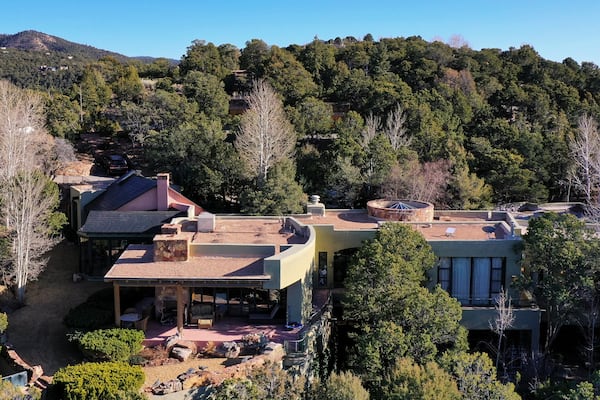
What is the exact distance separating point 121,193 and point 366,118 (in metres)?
28.7

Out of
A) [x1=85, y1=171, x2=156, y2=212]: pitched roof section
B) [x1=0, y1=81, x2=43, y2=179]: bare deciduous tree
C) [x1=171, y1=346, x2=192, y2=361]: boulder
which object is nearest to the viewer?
[x1=171, y1=346, x2=192, y2=361]: boulder

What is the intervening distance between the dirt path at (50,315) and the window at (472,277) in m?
16.9

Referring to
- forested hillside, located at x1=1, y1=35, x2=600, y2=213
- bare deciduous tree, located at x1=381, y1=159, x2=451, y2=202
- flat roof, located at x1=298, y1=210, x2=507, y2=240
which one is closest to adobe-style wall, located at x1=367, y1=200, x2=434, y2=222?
flat roof, located at x1=298, y1=210, x2=507, y2=240

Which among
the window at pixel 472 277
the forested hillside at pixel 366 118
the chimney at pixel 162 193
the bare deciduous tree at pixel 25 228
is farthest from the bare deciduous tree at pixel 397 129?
the bare deciduous tree at pixel 25 228

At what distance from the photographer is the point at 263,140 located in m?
43.6

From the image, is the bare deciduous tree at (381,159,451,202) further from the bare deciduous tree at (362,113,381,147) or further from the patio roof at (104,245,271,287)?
the patio roof at (104,245,271,287)

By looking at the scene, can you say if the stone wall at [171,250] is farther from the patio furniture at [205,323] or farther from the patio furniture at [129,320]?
the patio furniture at [205,323]

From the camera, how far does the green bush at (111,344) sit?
2141 cm

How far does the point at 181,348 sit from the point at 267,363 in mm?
4791

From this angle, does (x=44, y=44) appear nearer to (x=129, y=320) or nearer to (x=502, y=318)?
(x=129, y=320)

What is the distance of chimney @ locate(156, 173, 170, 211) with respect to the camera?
32719 mm

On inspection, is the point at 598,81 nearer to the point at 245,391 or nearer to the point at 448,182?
the point at 448,182

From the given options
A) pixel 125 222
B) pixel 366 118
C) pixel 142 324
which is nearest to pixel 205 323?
pixel 142 324

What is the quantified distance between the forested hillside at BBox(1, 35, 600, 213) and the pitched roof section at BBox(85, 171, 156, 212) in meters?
6.08
